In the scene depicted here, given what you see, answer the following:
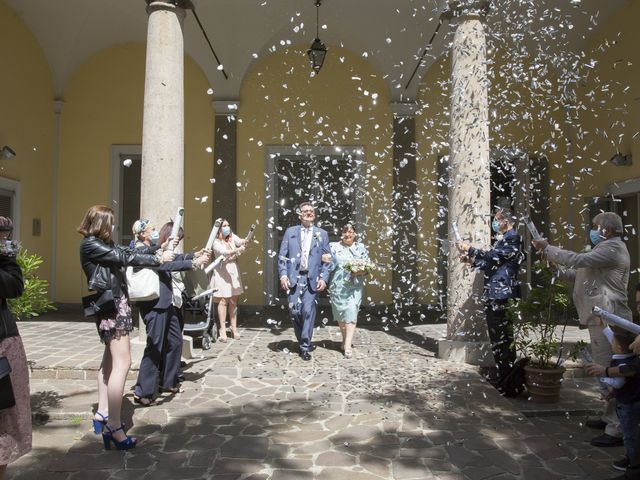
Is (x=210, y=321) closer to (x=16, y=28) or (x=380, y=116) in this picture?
(x=380, y=116)

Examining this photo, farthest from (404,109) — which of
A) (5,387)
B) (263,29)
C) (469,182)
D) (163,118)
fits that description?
(5,387)

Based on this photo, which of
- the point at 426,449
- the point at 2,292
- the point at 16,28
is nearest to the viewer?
the point at 2,292

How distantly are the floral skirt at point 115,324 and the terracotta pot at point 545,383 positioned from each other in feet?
13.1

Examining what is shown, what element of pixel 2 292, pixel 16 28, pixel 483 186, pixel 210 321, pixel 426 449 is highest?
pixel 16 28

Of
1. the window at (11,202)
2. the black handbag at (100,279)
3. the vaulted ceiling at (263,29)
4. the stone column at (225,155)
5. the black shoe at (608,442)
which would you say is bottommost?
the black shoe at (608,442)

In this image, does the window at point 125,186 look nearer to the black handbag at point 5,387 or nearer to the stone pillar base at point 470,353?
the stone pillar base at point 470,353

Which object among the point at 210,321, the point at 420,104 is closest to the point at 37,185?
the point at 210,321

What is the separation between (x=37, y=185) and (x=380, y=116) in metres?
7.62

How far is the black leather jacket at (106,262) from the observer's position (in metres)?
3.92

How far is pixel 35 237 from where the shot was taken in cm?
1138

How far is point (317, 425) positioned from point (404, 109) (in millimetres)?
8458

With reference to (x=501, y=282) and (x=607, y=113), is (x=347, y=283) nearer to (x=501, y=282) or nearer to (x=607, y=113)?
(x=501, y=282)

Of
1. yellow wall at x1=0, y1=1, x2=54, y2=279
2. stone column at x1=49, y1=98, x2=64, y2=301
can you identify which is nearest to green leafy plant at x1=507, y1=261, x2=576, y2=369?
yellow wall at x1=0, y1=1, x2=54, y2=279

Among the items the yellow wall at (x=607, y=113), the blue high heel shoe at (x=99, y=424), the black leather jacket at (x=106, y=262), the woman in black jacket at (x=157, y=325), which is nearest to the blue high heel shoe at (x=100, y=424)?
the blue high heel shoe at (x=99, y=424)
